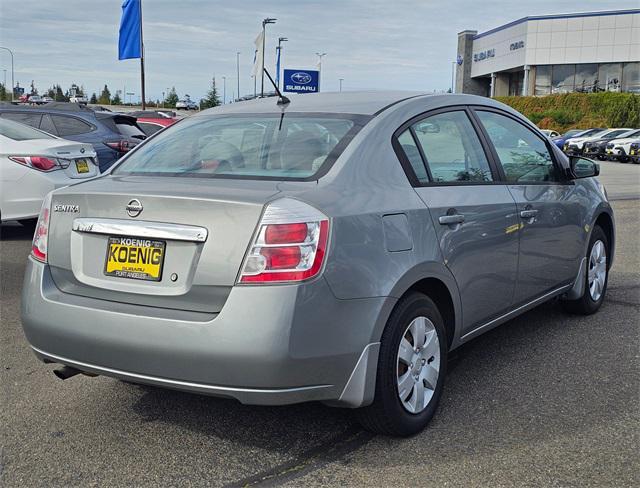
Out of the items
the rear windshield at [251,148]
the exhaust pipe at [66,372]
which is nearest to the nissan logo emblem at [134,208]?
the rear windshield at [251,148]

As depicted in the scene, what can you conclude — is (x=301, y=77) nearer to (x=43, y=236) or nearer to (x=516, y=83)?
(x=43, y=236)

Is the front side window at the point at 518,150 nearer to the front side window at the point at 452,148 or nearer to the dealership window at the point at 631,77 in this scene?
the front side window at the point at 452,148

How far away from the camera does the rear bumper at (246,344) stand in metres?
2.89

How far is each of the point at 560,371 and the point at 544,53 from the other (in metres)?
64.5

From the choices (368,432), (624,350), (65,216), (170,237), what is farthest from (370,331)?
(624,350)

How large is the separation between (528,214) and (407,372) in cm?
155

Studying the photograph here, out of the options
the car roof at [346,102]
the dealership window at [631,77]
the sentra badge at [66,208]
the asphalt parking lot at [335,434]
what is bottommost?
the asphalt parking lot at [335,434]

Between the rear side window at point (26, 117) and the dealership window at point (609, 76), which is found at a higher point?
the dealership window at point (609, 76)

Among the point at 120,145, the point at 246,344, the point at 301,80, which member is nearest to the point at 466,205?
the point at 246,344

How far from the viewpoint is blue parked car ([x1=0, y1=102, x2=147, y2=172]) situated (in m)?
10.4

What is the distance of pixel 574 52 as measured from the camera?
62.7 m

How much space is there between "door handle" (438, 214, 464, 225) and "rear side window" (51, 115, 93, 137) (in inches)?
323

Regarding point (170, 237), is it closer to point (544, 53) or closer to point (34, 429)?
point (34, 429)

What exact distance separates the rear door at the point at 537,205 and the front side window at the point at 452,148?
188 millimetres
